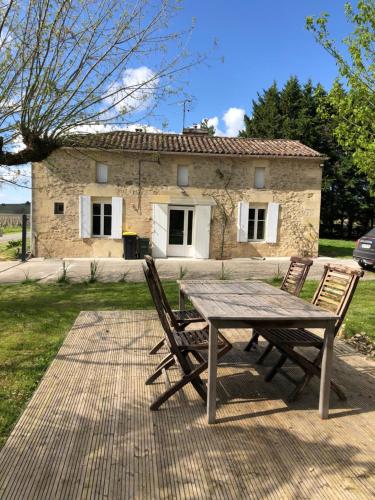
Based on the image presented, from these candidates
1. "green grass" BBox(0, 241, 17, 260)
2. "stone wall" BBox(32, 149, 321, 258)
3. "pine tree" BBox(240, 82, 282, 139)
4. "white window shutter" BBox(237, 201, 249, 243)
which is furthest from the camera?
"pine tree" BBox(240, 82, 282, 139)

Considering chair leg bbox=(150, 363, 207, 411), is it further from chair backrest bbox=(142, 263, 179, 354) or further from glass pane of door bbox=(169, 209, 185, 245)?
glass pane of door bbox=(169, 209, 185, 245)

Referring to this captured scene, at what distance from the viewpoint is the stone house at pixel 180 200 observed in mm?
15516

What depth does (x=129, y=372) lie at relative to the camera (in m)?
4.02

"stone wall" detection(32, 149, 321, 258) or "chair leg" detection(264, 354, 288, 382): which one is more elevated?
"stone wall" detection(32, 149, 321, 258)

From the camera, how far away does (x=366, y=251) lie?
41.5ft

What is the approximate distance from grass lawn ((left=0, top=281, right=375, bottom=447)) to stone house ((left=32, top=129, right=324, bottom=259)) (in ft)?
21.2

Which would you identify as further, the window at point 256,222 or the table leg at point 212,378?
the window at point 256,222

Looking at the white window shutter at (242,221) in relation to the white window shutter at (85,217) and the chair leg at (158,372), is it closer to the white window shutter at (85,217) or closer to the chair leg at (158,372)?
the white window shutter at (85,217)

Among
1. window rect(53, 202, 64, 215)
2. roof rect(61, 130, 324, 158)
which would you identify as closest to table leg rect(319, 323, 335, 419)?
roof rect(61, 130, 324, 158)

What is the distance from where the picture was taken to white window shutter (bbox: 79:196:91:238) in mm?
15516

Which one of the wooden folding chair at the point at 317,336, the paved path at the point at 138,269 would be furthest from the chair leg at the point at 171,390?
the paved path at the point at 138,269

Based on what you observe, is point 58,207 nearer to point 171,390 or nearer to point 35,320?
point 35,320

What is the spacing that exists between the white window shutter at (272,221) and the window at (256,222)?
34 cm

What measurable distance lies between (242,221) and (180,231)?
2440 mm
